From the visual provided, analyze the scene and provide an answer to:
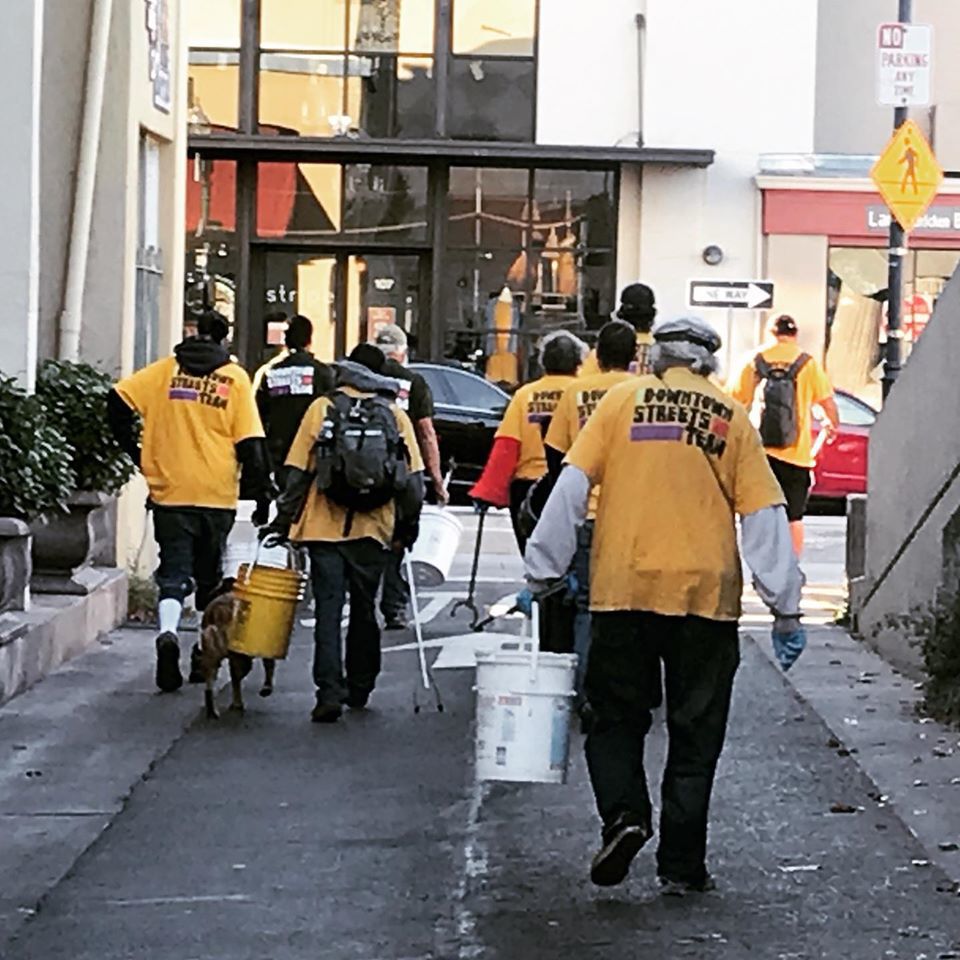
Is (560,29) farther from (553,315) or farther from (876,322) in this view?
(876,322)

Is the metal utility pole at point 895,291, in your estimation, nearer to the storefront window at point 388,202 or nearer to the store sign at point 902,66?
the store sign at point 902,66

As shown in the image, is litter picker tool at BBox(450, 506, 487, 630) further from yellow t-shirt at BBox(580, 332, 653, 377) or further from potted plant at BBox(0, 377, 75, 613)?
potted plant at BBox(0, 377, 75, 613)

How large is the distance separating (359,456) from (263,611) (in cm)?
90

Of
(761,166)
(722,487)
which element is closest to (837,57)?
(761,166)

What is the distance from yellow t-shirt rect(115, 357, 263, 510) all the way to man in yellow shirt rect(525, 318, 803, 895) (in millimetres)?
4516

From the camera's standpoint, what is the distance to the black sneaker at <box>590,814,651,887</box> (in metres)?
7.13

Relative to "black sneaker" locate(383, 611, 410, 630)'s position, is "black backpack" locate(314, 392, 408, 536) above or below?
above

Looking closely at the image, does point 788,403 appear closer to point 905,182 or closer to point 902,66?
point 905,182

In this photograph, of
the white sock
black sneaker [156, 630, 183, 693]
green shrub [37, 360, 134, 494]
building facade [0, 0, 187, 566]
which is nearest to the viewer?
black sneaker [156, 630, 183, 693]

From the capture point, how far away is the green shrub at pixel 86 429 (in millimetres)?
12945

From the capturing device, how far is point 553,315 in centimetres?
3141

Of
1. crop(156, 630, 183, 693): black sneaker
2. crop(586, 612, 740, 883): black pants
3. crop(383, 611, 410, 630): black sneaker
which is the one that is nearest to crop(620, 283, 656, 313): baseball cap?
crop(156, 630, 183, 693): black sneaker

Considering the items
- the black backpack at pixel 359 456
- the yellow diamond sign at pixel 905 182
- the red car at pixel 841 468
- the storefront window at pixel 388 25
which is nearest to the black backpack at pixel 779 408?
the black backpack at pixel 359 456

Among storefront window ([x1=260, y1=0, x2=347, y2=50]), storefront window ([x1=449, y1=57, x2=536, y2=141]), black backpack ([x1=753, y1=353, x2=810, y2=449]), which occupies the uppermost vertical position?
storefront window ([x1=260, y1=0, x2=347, y2=50])
